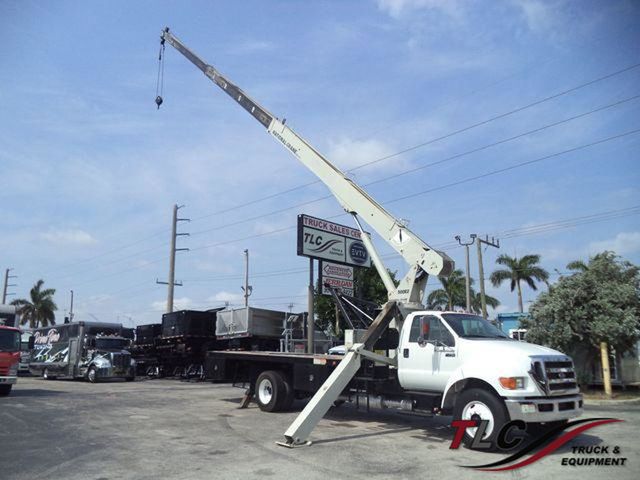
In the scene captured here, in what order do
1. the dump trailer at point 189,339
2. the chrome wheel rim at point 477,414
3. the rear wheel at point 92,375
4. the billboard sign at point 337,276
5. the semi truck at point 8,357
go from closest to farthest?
the chrome wheel rim at point 477,414 → the semi truck at point 8,357 → the billboard sign at point 337,276 → the rear wheel at point 92,375 → the dump trailer at point 189,339

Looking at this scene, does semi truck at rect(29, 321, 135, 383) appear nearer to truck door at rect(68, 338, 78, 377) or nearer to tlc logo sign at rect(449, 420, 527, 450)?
truck door at rect(68, 338, 78, 377)

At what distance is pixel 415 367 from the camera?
1043cm

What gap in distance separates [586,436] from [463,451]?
9.48 feet

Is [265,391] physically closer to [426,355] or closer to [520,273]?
[426,355]

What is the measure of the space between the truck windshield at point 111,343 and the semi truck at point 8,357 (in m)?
10.2

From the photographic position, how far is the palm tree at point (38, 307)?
236 feet

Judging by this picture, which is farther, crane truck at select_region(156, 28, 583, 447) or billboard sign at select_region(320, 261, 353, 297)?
billboard sign at select_region(320, 261, 353, 297)

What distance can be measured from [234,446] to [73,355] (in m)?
22.1

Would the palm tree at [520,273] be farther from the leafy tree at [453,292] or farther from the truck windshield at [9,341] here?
the truck windshield at [9,341]

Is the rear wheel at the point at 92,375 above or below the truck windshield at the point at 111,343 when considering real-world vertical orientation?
below

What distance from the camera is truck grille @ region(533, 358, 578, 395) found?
28.3 feet

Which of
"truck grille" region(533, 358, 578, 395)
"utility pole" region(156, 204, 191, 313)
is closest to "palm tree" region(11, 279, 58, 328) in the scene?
"utility pole" region(156, 204, 191, 313)

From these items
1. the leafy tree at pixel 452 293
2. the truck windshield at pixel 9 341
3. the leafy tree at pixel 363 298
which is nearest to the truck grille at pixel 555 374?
the truck windshield at pixel 9 341

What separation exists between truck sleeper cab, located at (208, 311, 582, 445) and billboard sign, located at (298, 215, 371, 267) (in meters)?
6.88
